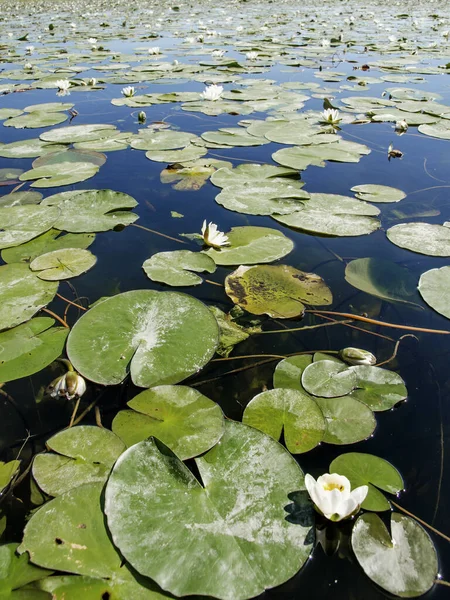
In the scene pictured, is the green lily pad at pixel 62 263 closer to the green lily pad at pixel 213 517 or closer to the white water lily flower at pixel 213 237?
the white water lily flower at pixel 213 237

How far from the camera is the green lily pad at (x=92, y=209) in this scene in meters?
2.46

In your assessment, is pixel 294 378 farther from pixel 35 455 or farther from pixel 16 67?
pixel 16 67

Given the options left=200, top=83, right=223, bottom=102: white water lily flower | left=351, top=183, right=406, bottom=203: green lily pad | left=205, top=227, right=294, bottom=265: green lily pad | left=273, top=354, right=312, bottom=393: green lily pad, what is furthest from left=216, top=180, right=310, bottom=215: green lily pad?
left=200, top=83, right=223, bottom=102: white water lily flower

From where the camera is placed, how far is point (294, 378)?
1.49 meters

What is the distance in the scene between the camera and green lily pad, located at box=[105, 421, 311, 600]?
948 mm

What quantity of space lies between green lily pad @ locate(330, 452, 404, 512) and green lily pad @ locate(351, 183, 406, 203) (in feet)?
6.23

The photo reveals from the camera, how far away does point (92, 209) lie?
8.56 ft

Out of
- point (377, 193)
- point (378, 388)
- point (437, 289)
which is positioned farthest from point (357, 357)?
point (377, 193)

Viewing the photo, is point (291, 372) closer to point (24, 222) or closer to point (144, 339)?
point (144, 339)

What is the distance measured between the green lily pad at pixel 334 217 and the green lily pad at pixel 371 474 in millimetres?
1411

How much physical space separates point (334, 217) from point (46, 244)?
1713 millimetres

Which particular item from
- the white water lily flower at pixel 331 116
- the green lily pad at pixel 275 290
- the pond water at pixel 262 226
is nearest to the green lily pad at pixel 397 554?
the pond water at pixel 262 226

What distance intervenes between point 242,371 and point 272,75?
239 inches

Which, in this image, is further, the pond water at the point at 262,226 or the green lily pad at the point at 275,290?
the green lily pad at the point at 275,290
